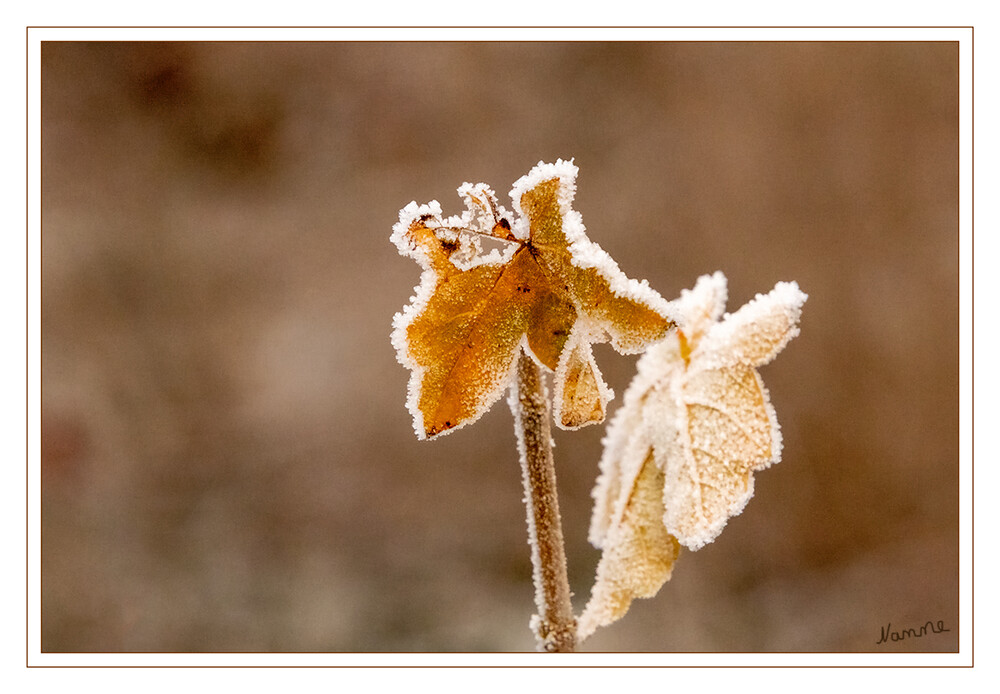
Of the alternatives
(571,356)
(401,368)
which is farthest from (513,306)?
(401,368)
